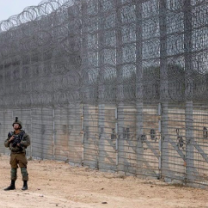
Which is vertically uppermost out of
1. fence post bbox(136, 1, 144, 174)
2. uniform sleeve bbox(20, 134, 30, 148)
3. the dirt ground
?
fence post bbox(136, 1, 144, 174)

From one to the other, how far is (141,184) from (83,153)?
363 cm

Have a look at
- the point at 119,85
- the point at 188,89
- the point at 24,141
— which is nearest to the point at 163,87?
the point at 188,89

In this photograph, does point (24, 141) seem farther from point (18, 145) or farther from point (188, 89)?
point (188, 89)

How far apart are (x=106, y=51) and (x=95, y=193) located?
4.21 metres

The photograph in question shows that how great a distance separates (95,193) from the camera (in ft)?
34.9

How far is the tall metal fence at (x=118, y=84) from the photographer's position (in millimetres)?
10930

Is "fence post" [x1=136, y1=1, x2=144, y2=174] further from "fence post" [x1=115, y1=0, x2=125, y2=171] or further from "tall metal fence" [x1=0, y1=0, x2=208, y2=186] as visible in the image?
"fence post" [x1=115, y1=0, x2=125, y2=171]

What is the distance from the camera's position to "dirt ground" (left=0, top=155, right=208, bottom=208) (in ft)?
30.2

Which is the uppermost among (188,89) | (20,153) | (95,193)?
(188,89)

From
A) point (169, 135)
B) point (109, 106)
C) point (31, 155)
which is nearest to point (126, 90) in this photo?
point (109, 106)

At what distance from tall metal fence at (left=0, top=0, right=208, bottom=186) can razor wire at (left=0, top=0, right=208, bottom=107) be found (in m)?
0.02

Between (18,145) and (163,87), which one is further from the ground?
(163,87)

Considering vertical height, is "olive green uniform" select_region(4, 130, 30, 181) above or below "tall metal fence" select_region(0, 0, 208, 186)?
below

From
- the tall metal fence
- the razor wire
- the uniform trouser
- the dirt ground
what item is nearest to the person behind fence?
the uniform trouser
